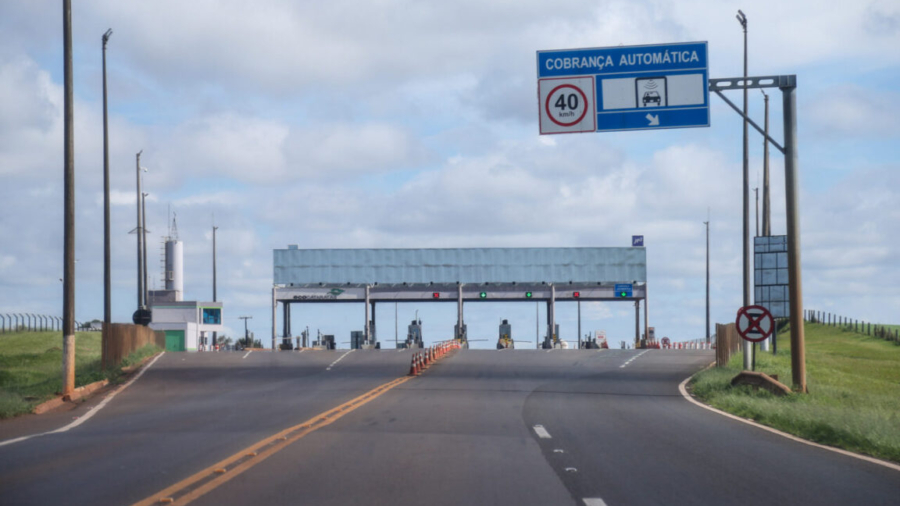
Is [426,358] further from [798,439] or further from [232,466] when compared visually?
[232,466]

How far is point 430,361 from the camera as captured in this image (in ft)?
148

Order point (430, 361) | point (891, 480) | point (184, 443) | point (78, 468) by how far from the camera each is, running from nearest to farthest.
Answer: point (891, 480), point (78, 468), point (184, 443), point (430, 361)

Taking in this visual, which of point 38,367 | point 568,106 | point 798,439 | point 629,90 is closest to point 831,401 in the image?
point 798,439

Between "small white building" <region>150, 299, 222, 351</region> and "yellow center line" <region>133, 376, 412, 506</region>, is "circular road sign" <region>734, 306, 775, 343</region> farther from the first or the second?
"small white building" <region>150, 299, 222, 351</region>

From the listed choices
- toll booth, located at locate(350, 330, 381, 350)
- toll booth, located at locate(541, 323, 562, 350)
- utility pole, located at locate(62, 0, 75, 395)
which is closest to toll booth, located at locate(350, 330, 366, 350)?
toll booth, located at locate(350, 330, 381, 350)

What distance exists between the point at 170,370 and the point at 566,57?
68.1 feet

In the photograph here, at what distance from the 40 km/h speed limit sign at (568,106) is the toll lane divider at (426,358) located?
13.6m

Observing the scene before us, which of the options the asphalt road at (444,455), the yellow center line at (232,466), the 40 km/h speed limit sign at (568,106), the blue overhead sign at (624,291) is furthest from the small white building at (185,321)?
the yellow center line at (232,466)

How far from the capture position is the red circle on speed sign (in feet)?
84.9

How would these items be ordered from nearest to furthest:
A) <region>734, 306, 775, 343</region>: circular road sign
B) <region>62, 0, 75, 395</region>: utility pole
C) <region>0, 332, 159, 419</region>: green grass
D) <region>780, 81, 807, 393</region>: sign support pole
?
1. <region>780, 81, 807, 393</region>: sign support pole
2. <region>0, 332, 159, 419</region>: green grass
3. <region>734, 306, 775, 343</region>: circular road sign
4. <region>62, 0, 75, 395</region>: utility pole

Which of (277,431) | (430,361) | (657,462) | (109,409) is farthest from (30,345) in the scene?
(657,462)

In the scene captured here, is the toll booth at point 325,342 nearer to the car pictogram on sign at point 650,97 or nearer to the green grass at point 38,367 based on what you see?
the green grass at point 38,367

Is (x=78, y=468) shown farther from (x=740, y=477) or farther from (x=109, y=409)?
(x=109, y=409)

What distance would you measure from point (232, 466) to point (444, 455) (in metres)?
2.73
